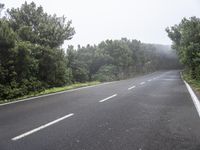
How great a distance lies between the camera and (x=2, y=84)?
13.8 meters

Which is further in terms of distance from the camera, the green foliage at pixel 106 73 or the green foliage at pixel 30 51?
the green foliage at pixel 106 73

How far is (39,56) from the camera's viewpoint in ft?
62.2

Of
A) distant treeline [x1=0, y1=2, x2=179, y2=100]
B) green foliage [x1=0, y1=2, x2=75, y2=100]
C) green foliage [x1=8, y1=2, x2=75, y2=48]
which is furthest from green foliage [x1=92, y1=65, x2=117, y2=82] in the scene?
green foliage [x1=8, y1=2, x2=75, y2=48]

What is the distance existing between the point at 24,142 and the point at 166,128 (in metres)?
3.37

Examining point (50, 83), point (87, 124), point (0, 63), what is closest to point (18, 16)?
point (50, 83)

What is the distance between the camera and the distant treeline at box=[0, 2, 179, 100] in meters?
14.4

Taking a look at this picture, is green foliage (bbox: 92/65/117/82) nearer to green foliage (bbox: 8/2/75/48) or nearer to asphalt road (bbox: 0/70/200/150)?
green foliage (bbox: 8/2/75/48)

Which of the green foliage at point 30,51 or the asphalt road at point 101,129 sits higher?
the green foliage at point 30,51

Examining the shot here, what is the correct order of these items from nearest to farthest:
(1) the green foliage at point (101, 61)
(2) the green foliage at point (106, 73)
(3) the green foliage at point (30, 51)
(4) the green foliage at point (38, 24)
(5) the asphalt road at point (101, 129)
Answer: (5) the asphalt road at point (101, 129), (3) the green foliage at point (30, 51), (4) the green foliage at point (38, 24), (1) the green foliage at point (101, 61), (2) the green foliage at point (106, 73)

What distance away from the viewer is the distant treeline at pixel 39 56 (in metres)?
14.4

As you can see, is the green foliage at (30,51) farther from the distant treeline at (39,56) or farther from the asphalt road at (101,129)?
the asphalt road at (101,129)

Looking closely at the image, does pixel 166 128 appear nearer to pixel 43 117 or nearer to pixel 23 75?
pixel 43 117

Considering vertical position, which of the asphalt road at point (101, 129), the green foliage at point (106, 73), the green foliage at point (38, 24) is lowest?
the asphalt road at point (101, 129)

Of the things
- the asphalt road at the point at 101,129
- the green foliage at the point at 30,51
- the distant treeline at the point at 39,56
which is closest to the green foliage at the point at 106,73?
the distant treeline at the point at 39,56
